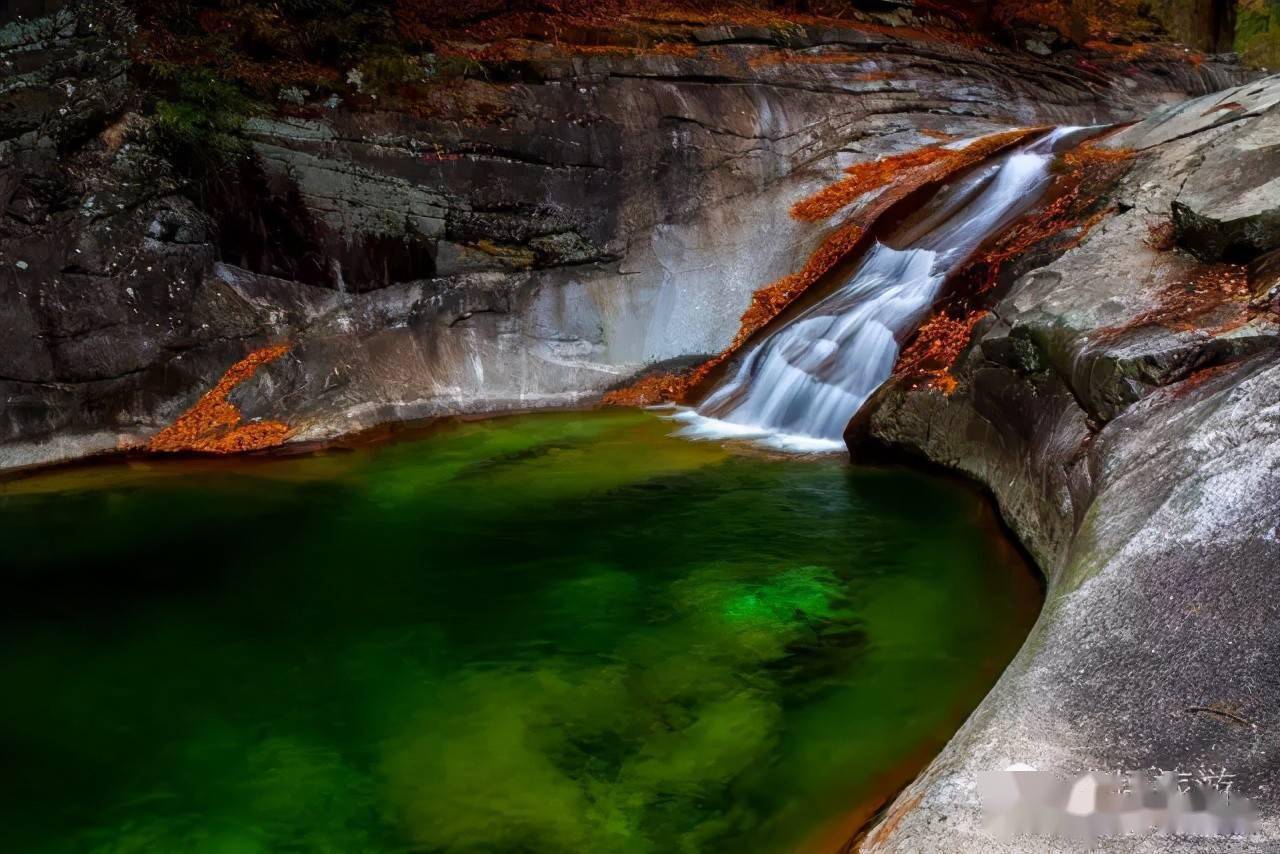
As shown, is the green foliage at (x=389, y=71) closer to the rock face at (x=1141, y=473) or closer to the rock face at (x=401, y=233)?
the rock face at (x=401, y=233)

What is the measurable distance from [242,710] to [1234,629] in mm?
4782

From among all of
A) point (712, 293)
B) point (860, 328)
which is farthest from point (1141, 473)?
point (712, 293)

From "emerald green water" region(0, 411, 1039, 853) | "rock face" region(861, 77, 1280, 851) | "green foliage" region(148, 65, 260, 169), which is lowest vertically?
"emerald green water" region(0, 411, 1039, 853)

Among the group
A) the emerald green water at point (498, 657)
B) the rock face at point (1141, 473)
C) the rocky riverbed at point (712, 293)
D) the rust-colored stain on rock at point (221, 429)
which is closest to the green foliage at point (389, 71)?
the rocky riverbed at point (712, 293)

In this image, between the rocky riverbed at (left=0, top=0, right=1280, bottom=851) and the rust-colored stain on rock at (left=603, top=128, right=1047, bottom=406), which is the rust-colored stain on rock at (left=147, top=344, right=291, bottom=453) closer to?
the rocky riverbed at (left=0, top=0, right=1280, bottom=851)

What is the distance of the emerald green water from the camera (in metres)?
3.96

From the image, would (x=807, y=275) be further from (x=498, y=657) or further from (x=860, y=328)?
(x=498, y=657)

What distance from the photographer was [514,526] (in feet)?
24.8

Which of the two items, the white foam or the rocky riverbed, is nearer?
the rocky riverbed

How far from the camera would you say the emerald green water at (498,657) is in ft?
13.0

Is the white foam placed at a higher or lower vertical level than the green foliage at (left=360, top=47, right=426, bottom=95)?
lower

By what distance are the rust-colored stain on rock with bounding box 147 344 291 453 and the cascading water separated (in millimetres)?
5046

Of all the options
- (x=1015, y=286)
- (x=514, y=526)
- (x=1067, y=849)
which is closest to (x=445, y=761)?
(x=1067, y=849)

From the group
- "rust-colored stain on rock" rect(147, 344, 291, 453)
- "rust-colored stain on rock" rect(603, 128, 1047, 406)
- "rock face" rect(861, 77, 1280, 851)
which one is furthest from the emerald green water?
"rust-colored stain on rock" rect(603, 128, 1047, 406)
